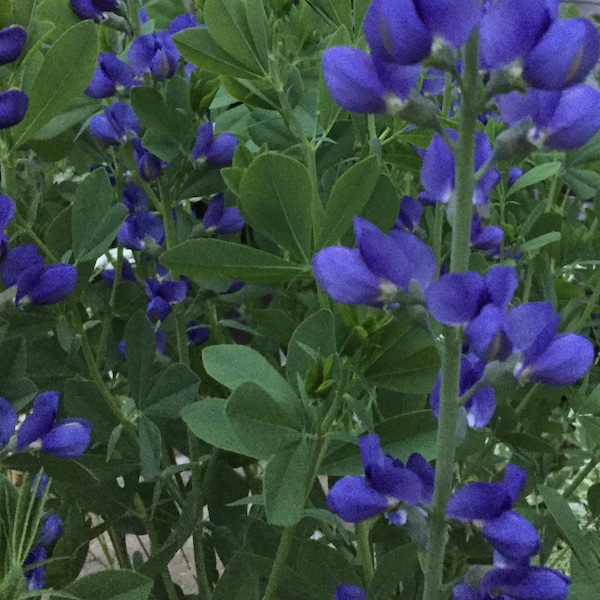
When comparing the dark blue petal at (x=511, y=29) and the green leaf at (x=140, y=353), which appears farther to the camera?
the green leaf at (x=140, y=353)

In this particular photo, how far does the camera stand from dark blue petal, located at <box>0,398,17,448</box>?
42 cm

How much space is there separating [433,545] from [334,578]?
0.13 meters

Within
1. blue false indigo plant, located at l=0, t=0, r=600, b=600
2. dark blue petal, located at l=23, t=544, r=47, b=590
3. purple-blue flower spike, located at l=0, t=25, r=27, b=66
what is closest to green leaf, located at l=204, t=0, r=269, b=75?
blue false indigo plant, located at l=0, t=0, r=600, b=600

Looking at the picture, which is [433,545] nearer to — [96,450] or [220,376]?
[220,376]

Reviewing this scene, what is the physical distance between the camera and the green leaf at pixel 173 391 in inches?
19.5

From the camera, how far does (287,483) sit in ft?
1.26

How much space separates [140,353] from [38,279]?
0.12 m

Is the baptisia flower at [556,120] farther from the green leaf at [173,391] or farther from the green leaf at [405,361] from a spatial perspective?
the green leaf at [173,391]

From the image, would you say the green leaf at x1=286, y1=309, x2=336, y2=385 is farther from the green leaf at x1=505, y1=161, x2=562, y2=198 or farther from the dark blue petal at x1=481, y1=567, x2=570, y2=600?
the green leaf at x1=505, y1=161, x2=562, y2=198

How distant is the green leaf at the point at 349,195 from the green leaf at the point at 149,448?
188mm

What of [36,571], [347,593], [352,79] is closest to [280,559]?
[347,593]

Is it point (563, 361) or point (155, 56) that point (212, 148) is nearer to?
point (155, 56)

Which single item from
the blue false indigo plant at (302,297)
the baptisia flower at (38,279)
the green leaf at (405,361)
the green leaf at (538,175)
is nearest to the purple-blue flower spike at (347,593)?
the blue false indigo plant at (302,297)

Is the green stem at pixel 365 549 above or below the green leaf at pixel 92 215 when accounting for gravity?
below
